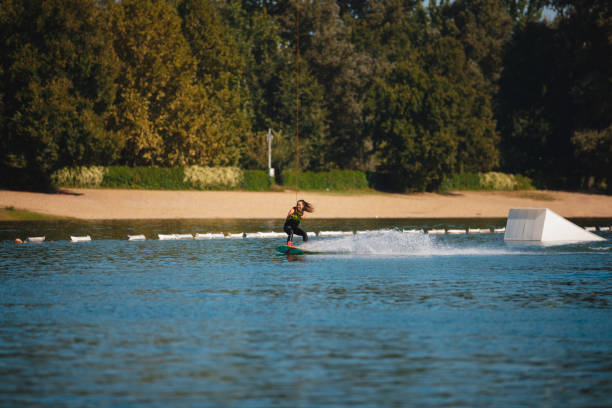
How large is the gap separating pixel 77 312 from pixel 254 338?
4.41 m

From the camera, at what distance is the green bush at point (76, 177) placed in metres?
64.6

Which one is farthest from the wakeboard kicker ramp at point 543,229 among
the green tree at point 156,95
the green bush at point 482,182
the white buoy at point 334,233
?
the green bush at point 482,182

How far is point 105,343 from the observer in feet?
44.1

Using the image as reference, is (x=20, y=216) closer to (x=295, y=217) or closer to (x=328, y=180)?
(x=295, y=217)

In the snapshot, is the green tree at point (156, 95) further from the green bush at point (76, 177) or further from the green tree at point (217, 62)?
the green bush at point (76, 177)

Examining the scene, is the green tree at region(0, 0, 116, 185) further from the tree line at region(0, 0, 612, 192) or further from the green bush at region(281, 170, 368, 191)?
the green bush at region(281, 170, 368, 191)

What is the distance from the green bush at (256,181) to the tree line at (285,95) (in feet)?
14.3

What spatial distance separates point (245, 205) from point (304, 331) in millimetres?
47158

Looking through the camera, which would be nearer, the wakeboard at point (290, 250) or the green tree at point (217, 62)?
the wakeboard at point (290, 250)

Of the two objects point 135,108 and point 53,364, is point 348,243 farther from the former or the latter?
point 135,108

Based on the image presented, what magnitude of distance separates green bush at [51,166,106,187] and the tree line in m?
1.97

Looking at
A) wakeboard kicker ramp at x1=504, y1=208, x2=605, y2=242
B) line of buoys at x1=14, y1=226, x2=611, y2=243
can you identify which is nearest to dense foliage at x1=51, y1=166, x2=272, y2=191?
line of buoys at x1=14, y1=226, x2=611, y2=243

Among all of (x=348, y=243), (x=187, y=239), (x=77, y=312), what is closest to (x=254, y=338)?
(x=77, y=312)

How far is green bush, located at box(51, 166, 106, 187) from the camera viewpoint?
64.6 m
